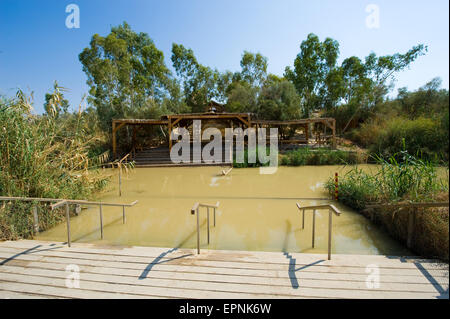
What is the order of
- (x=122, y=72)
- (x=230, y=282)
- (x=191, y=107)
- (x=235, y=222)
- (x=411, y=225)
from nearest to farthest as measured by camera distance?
(x=230, y=282)
(x=411, y=225)
(x=235, y=222)
(x=122, y=72)
(x=191, y=107)

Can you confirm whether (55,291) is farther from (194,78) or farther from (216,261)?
(194,78)

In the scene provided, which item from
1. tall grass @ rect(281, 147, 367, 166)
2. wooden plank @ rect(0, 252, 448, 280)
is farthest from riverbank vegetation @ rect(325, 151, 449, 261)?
tall grass @ rect(281, 147, 367, 166)

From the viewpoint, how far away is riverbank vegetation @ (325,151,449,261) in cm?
305

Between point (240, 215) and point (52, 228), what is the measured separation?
4.03 meters

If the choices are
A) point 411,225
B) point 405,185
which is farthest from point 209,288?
point 405,185

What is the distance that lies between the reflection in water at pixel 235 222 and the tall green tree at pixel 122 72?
1300cm

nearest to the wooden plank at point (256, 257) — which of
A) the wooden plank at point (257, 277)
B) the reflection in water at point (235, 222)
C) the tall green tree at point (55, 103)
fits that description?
the wooden plank at point (257, 277)

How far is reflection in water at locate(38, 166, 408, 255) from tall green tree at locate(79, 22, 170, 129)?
42.6 ft

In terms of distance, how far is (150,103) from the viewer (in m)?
21.2

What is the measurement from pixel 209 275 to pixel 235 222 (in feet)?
9.60

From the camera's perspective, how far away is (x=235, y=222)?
5.36m

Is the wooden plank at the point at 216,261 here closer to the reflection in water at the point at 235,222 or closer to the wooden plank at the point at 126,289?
the wooden plank at the point at 126,289

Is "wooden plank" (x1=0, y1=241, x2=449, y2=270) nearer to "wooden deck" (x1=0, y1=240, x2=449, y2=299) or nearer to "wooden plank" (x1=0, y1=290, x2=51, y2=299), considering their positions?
"wooden deck" (x1=0, y1=240, x2=449, y2=299)
